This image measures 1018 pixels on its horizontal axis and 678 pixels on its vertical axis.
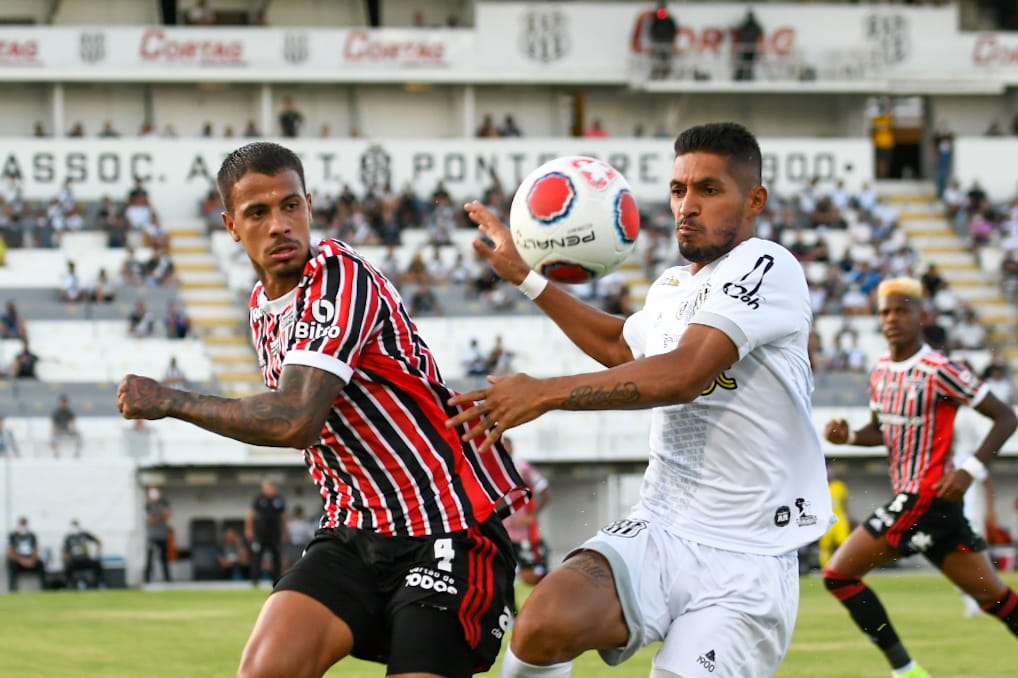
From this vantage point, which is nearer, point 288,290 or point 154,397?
point 154,397

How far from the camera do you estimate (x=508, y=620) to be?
222 inches

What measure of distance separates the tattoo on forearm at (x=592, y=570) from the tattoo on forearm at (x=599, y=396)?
673mm

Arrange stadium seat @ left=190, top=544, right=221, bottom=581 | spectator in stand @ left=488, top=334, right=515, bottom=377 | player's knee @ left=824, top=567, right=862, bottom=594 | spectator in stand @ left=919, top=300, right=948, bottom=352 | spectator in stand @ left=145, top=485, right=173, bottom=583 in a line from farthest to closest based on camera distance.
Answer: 1. spectator in stand @ left=919, top=300, right=948, bottom=352
2. spectator in stand @ left=488, top=334, right=515, bottom=377
3. stadium seat @ left=190, top=544, right=221, bottom=581
4. spectator in stand @ left=145, top=485, right=173, bottom=583
5. player's knee @ left=824, top=567, right=862, bottom=594

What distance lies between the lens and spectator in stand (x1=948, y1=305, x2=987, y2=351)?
30.6m

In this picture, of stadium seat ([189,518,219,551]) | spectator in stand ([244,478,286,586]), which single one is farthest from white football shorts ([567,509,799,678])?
stadium seat ([189,518,219,551])

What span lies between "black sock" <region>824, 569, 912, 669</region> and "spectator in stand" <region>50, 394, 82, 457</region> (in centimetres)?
1573

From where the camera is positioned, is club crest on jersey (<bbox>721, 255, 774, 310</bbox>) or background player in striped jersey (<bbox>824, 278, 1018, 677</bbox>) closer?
club crest on jersey (<bbox>721, 255, 774, 310</bbox>)

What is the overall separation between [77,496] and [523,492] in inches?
723

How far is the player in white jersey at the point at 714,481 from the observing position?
530cm

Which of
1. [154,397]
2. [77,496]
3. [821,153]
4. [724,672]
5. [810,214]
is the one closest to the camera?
[154,397]

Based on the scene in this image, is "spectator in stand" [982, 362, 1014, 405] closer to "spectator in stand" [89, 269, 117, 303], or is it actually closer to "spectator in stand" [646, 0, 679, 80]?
"spectator in stand" [646, 0, 679, 80]

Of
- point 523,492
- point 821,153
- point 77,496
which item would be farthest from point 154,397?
point 821,153

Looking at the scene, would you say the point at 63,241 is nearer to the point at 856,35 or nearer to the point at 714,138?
the point at 856,35

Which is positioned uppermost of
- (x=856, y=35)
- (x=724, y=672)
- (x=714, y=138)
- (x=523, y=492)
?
(x=856, y=35)
